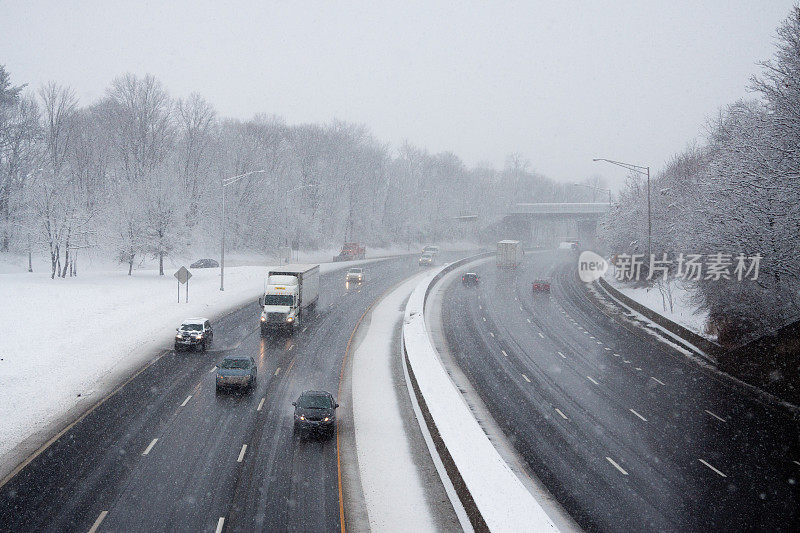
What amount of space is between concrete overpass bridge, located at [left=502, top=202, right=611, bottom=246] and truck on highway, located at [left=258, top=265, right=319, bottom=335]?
286 feet

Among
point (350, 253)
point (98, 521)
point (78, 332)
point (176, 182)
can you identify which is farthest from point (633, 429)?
point (350, 253)

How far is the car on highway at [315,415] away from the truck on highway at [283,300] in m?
14.4

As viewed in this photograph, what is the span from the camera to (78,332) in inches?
1232

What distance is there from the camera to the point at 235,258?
74875 millimetres

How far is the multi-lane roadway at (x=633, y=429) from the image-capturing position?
1499 centimetres

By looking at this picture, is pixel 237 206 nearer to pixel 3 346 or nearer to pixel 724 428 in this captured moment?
pixel 3 346

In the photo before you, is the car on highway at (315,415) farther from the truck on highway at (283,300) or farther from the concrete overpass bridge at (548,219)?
the concrete overpass bridge at (548,219)

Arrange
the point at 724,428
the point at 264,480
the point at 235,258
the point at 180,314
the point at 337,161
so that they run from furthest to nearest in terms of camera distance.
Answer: the point at 337,161 → the point at 235,258 → the point at 180,314 → the point at 724,428 → the point at 264,480

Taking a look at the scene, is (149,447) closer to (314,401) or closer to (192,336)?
(314,401)

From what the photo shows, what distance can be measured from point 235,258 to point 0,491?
205 feet

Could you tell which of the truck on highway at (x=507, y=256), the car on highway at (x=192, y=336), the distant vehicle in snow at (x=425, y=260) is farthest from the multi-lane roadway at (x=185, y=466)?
the truck on highway at (x=507, y=256)

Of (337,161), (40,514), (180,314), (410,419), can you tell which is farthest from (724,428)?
(337,161)

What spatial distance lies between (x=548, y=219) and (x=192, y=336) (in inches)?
4869

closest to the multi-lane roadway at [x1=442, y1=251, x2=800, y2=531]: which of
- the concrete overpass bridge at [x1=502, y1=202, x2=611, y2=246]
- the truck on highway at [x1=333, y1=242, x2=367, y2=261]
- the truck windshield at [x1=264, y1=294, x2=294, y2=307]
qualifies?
the truck windshield at [x1=264, y1=294, x2=294, y2=307]
